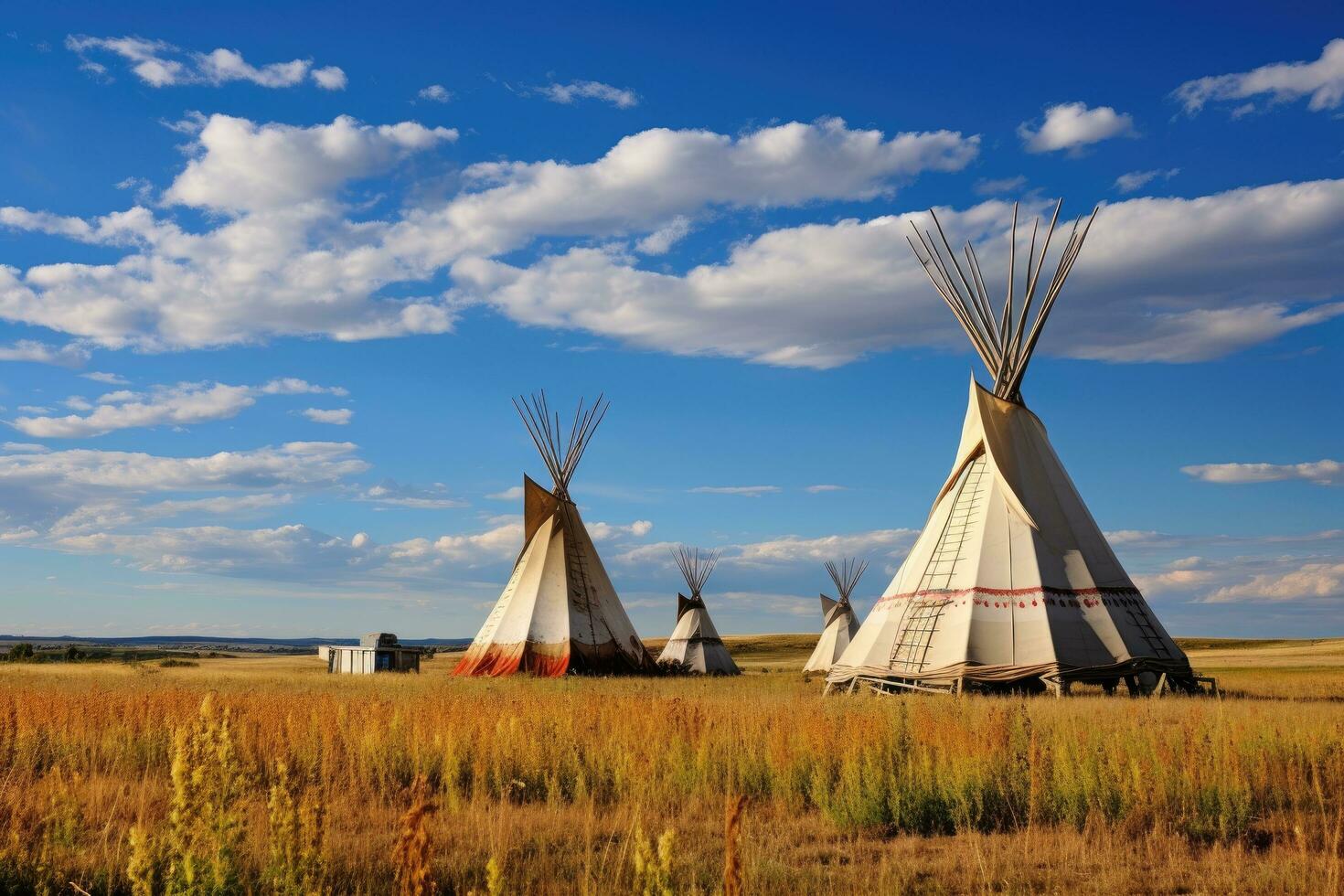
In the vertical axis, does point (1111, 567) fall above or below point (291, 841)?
above

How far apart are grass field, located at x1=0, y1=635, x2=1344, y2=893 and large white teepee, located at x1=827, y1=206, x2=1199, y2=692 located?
18.7 feet

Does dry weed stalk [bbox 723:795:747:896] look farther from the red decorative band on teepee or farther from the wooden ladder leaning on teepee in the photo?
the red decorative band on teepee

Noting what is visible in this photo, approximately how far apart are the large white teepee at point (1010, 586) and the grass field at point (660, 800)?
569 cm

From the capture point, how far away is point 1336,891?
4.45 meters

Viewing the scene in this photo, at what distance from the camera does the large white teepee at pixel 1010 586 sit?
51.6 ft

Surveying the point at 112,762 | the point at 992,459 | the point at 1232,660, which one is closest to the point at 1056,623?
the point at 992,459

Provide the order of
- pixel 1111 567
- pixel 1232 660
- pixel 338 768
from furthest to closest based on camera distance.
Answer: pixel 1232 660 → pixel 1111 567 → pixel 338 768

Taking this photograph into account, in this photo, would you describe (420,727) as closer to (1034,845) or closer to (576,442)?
(1034,845)

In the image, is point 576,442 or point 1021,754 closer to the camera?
point 1021,754

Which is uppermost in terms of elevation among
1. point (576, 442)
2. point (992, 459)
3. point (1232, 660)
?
point (576, 442)

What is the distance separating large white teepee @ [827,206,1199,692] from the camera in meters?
15.7

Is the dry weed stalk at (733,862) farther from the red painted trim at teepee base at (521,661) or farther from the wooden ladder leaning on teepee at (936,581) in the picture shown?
the red painted trim at teepee base at (521,661)

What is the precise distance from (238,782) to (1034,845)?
4.14 meters

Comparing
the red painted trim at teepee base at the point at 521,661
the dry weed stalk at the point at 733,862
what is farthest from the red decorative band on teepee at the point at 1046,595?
the dry weed stalk at the point at 733,862
